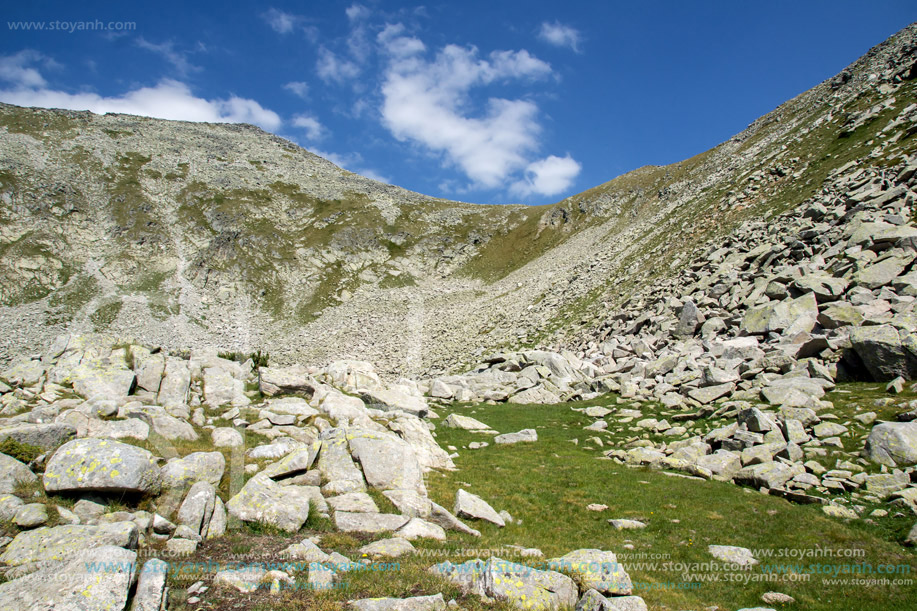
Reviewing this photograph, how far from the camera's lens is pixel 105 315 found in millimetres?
83562

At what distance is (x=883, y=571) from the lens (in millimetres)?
11250

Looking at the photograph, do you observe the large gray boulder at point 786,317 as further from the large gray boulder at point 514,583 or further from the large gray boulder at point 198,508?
the large gray boulder at point 198,508

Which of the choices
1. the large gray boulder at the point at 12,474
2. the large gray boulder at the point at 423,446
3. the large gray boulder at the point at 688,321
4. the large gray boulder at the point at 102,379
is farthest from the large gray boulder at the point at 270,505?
the large gray boulder at the point at 688,321

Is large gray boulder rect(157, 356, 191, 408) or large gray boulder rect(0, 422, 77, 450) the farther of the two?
large gray boulder rect(157, 356, 191, 408)

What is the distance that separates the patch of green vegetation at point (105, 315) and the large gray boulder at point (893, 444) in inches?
4081

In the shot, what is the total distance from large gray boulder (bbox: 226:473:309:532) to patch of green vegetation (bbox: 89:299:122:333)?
298ft

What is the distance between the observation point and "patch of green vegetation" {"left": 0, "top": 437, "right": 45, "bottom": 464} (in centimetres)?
1110

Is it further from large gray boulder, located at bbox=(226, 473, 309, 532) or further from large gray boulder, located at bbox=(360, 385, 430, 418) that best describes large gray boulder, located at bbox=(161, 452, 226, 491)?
large gray boulder, located at bbox=(360, 385, 430, 418)

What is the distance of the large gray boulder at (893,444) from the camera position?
625 inches

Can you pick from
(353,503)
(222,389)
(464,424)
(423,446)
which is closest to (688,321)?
(464,424)

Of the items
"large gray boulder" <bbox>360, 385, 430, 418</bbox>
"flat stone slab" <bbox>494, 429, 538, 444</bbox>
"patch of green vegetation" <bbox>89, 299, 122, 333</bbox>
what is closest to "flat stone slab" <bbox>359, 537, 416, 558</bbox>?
"flat stone slab" <bbox>494, 429, 538, 444</bbox>

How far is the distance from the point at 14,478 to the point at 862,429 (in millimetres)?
28834

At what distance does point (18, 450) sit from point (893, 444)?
1111 inches

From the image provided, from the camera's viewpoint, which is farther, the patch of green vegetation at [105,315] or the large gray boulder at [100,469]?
the patch of green vegetation at [105,315]
